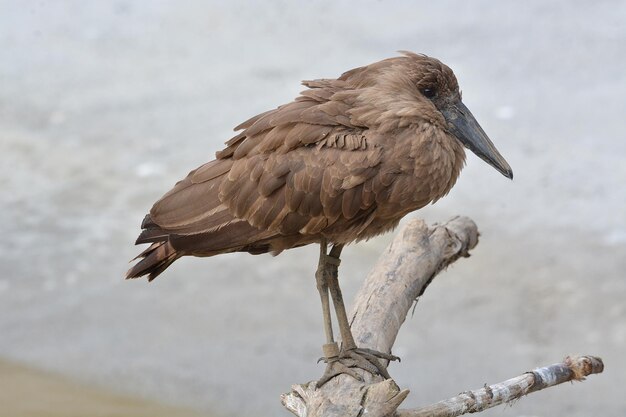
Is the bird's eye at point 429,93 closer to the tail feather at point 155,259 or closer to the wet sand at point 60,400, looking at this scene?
the tail feather at point 155,259

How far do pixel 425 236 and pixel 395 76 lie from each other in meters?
0.91

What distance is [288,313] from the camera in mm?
7223

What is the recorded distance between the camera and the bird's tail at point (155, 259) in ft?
14.4

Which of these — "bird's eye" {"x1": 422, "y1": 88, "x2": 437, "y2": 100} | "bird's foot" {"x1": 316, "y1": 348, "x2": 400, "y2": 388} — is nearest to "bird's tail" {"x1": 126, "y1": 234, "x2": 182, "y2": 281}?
"bird's foot" {"x1": 316, "y1": 348, "x2": 400, "y2": 388}

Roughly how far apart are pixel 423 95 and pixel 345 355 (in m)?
1.01

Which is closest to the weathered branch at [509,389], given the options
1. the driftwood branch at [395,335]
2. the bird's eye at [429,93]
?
the driftwood branch at [395,335]

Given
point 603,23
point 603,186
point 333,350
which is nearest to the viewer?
point 333,350

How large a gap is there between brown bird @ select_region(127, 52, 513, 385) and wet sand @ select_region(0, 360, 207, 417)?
2.21 m

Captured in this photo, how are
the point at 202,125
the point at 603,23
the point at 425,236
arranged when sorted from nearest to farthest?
the point at 425,236, the point at 202,125, the point at 603,23

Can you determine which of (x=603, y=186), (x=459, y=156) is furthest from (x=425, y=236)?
(x=603, y=186)

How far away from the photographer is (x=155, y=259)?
4.41 m

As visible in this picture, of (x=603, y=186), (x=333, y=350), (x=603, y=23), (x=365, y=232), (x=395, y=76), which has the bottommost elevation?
(x=333, y=350)

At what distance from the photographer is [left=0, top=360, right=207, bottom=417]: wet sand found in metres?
6.45

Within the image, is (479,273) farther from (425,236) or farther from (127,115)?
(127,115)
